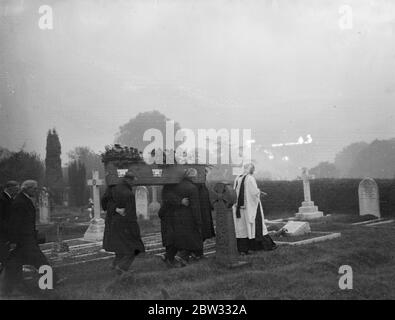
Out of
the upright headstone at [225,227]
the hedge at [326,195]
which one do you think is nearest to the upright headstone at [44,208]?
the upright headstone at [225,227]

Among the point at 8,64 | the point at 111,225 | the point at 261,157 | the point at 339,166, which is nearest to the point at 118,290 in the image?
the point at 111,225

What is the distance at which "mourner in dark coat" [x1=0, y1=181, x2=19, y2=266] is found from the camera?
18.5ft

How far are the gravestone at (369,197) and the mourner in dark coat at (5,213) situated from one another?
397 inches

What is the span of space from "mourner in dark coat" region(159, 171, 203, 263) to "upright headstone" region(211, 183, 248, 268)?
44 cm

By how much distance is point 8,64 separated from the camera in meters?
7.57

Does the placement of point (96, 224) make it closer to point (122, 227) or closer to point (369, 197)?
point (122, 227)

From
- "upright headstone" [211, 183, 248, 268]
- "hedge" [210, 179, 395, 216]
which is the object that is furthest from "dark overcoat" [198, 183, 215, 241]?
"hedge" [210, 179, 395, 216]

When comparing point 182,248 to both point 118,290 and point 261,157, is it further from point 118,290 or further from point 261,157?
point 261,157

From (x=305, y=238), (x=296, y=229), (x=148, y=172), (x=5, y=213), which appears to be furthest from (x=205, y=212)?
(x=5, y=213)

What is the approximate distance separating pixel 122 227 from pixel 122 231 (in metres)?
0.05

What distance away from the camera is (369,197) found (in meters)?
12.9

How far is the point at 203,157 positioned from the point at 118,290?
5.87 m

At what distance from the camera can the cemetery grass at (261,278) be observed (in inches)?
204

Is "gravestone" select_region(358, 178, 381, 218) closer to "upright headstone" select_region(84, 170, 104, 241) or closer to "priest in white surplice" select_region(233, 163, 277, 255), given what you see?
"priest in white surplice" select_region(233, 163, 277, 255)
